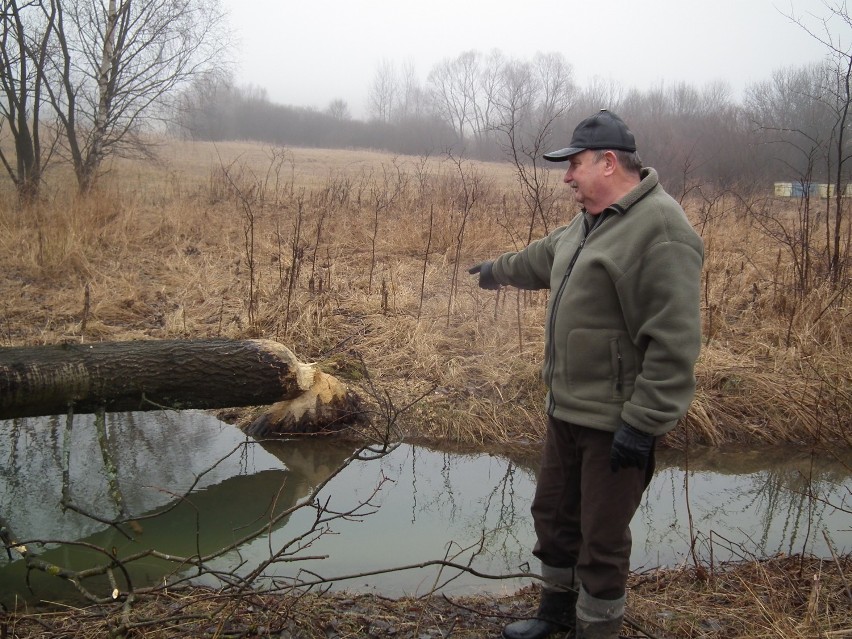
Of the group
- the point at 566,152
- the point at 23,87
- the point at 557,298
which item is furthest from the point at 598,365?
the point at 23,87

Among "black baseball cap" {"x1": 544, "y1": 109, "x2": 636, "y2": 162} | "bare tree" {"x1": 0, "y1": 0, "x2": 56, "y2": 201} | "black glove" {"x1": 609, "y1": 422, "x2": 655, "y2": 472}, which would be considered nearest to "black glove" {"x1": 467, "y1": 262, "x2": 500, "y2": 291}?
"black baseball cap" {"x1": 544, "y1": 109, "x2": 636, "y2": 162}

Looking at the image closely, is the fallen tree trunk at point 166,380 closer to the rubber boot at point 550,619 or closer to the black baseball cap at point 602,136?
the rubber boot at point 550,619

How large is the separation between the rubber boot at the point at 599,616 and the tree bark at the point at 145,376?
10.2 ft

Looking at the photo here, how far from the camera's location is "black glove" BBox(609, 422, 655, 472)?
2279 mm

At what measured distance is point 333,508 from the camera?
173 inches

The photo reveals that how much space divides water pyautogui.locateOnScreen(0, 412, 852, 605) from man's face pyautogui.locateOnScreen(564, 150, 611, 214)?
1.68m

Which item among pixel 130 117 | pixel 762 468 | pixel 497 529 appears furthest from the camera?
pixel 130 117

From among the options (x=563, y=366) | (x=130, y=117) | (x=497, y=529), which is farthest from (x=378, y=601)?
(x=130, y=117)

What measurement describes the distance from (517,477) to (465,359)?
6.08 feet

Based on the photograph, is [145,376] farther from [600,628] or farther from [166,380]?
[600,628]

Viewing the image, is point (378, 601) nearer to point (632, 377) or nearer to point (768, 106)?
point (632, 377)

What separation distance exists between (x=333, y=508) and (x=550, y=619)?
1.91m

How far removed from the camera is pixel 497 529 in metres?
4.18

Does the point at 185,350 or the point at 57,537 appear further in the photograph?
the point at 185,350
